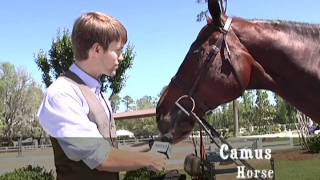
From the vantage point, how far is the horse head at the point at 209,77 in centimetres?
304

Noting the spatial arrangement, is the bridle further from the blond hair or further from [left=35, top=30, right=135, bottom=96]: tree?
[left=35, top=30, right=135, bottom=96]: tree

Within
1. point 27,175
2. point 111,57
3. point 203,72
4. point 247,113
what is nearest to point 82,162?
point 111,57

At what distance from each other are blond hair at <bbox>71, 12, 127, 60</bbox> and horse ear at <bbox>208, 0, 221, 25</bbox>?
102 cm

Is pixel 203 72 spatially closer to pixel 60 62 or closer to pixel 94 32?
pixel 94 32

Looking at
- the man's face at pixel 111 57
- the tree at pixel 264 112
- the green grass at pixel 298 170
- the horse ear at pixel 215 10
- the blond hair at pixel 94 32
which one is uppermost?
the tree at pixel 264 112

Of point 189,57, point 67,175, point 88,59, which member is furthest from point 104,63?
point 189,57

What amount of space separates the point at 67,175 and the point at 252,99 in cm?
6840

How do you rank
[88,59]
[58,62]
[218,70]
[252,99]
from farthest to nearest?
[252,99], [58,62], [218,70], [88,59]

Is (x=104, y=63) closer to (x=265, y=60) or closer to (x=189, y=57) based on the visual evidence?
(x=189, y=57)

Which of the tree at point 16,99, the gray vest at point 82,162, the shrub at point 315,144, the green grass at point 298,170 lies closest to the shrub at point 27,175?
the green grass at point 298,170

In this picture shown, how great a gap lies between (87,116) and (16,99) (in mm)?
76686

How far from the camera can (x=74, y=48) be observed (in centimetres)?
211

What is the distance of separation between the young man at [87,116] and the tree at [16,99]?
73587 millimetres

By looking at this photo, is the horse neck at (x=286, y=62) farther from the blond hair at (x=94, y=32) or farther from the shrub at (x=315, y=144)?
the shrub at (x=315, y=144)
